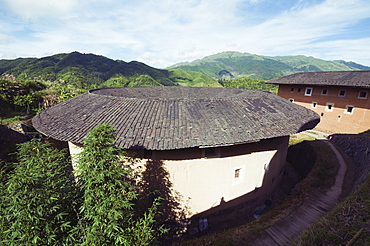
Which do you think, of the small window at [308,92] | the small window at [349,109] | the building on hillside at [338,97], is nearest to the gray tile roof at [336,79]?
the building on hillside at [338,97]

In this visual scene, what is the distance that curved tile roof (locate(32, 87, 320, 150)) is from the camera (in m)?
7.20

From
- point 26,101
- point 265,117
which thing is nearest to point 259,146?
point 265,117

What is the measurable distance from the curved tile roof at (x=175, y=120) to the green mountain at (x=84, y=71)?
61.8 metres

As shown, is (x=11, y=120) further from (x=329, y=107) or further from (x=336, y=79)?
(x=336, y=79)

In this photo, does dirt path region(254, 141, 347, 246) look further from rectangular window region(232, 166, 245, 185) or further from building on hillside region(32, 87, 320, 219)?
rectangular window region(232, 166, 245, 185)

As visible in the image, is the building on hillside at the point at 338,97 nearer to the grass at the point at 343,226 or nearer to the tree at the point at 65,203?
the grass at the point at 343,226

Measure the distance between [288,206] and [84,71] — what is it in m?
97.0

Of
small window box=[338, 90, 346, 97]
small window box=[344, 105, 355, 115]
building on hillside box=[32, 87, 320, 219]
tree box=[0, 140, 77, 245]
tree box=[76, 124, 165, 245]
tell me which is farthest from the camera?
small window box=[338, 90, 346, 97]

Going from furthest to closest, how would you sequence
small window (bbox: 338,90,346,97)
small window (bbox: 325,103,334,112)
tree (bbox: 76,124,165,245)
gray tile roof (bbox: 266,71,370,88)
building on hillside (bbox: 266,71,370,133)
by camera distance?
small window (bbox: 325,103,334,112)
small window (bbox: 338,90,346,97)
building on hillside (bbox: 266,71,370,133)
gray tile roof (bbox: 266,71,370,88)
tree (bbox: 76,124,165,245)

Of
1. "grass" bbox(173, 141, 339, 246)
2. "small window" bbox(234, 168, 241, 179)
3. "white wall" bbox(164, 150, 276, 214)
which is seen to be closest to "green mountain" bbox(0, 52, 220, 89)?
"grass" bbox(173, 141, 339, 246)

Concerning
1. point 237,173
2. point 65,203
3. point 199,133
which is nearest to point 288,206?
point 237,173

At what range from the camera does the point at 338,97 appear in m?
22.4

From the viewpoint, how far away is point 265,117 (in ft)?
30.4

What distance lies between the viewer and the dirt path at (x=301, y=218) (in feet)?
23.4
